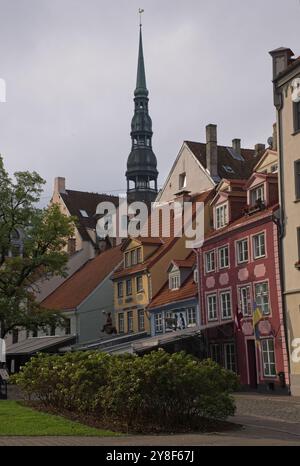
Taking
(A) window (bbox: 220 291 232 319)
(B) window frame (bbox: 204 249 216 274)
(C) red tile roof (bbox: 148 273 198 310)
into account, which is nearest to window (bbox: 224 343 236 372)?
(A) window (bbox: 220 291 232 319)

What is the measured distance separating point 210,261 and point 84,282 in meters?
20.1

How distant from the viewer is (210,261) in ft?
137

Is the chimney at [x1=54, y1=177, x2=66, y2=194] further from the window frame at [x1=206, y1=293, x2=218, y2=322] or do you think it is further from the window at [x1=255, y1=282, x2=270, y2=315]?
the window at [x1=255, y1=282, x2=270, y2=315]

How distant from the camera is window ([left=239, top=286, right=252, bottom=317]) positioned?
37.3 metres

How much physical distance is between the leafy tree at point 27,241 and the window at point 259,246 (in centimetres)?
1156

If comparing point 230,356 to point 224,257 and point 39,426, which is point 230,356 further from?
point 39,426

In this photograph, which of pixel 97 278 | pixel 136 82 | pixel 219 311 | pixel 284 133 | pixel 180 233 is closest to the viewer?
pixel 284 133

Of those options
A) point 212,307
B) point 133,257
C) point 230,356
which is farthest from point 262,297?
point 133,257

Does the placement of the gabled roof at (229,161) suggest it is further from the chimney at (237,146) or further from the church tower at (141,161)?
the church tower at (141,161)

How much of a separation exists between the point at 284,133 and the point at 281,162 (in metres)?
1.37

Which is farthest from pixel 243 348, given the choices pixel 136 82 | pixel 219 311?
pixel 136 82

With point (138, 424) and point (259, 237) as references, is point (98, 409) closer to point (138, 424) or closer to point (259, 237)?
point (138, 424)

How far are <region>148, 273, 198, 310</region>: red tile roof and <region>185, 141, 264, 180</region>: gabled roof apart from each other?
35.0 feet

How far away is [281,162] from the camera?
3472 cm
